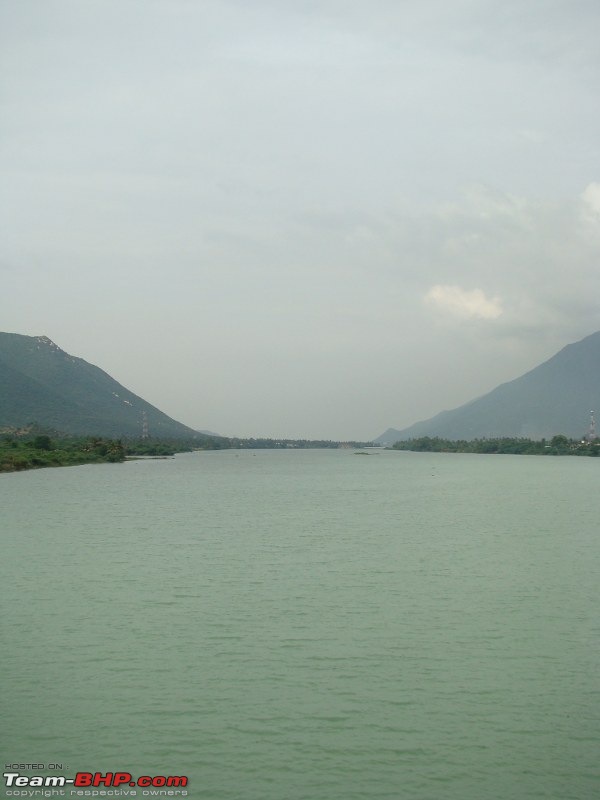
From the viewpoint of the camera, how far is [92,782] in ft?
29.6

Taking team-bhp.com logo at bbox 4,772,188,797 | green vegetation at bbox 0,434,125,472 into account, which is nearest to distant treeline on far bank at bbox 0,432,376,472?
green vegetation at bbox 0,434,125,472

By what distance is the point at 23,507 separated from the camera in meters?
43.6

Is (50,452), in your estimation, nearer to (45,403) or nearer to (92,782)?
(45,403)

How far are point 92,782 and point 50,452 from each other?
9303cm

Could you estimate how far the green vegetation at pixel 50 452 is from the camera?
85.4m

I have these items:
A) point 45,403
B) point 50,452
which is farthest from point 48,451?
point 45,403

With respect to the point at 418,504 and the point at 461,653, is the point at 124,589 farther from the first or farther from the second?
the point at 418,504

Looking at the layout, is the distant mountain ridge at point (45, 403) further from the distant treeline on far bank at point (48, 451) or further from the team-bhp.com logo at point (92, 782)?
the team-bhp.com logo at point (92, 782)

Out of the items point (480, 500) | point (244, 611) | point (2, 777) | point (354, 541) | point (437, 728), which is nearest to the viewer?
point (2, 777)

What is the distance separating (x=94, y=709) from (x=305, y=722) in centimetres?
321

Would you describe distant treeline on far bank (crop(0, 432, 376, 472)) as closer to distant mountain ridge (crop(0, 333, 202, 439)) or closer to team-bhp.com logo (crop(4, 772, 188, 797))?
distant mountain ridge (crop(0, 333, 202, 439))

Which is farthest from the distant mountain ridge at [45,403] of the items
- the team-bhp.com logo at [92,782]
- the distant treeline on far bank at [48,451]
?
the team-bhp.com logo at [92,782]

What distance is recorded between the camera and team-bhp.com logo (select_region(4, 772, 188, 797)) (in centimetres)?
877

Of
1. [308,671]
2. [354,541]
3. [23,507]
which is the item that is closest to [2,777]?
[308,671]
